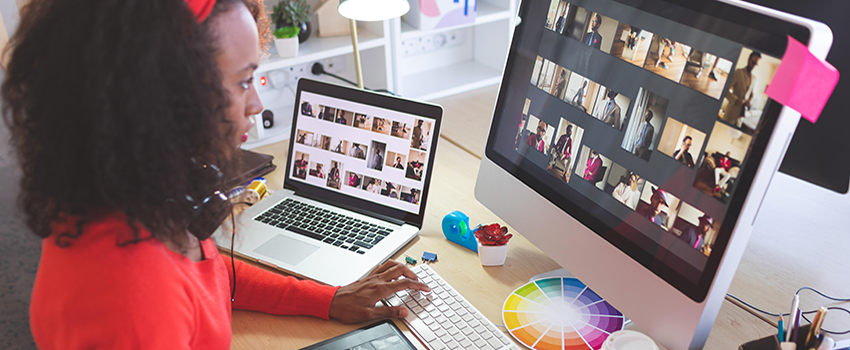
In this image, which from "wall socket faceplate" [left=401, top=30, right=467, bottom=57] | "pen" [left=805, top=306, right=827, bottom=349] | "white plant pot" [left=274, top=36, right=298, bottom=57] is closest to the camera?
"pen" [left=805, top=306, right=827, bottom=349]

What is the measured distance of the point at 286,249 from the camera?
3.34 ft

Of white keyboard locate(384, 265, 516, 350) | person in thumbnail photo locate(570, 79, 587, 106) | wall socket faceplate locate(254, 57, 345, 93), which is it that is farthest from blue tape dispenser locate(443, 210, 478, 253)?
wall socket faceplate locate(254, 57, 345, 93)

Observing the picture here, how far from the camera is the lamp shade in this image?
1.24m

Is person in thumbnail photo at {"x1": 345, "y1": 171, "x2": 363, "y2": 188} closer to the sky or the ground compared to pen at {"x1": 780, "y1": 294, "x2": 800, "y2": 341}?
closer to the ground

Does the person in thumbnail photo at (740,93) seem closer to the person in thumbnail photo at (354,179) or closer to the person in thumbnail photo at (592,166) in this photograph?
the person in thumbnail photo at (592,166)

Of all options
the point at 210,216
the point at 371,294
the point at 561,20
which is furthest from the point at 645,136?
the point at 210,216

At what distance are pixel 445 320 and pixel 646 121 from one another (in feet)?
1.34

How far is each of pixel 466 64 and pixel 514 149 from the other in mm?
→ 1370

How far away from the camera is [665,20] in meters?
0.68

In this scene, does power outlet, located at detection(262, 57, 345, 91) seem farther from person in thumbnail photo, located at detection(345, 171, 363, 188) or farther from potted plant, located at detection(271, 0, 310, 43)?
person in thumbnail photo, located at detection(345, 171, 363, 188)

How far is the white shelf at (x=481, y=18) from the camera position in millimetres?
1854

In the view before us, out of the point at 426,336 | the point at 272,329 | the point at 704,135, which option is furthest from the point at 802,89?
the point at 272,329

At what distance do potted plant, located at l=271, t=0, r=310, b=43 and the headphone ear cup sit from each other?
3.39 feet

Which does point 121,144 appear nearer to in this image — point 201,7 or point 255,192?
point 201,7
